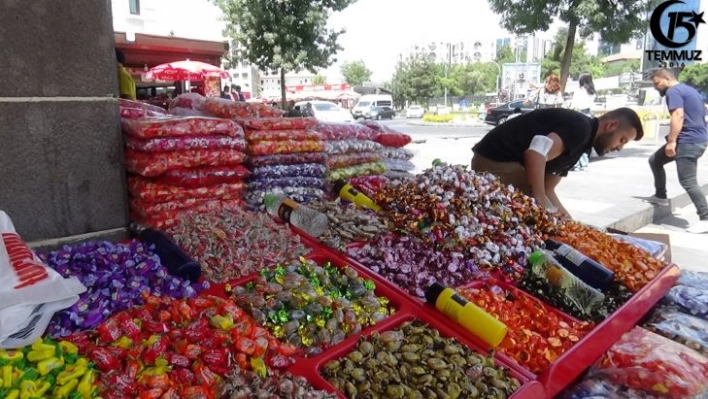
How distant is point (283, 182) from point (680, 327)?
5.92ft

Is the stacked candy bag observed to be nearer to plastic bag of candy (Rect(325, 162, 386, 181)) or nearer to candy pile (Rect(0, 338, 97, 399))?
plastic bag of candy (Rect(325, 162, 386, 181))

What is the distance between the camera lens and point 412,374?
51.0 inches

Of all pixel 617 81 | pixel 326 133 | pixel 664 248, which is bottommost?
pixel 664 248

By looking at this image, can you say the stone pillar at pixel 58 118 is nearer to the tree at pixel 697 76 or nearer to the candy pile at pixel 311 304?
the candy pile at pixel 311 304

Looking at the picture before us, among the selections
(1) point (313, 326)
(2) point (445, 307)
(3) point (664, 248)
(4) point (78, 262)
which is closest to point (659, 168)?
(3) point (664, 248)

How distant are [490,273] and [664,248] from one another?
4.66 feet

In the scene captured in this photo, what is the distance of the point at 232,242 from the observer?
1766 millimetres

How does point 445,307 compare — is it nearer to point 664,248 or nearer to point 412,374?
point 412,374

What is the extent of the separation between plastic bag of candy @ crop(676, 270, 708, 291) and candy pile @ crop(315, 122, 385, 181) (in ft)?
5.44

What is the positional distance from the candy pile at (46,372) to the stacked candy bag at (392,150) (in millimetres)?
2176

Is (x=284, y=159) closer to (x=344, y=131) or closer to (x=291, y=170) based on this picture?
(x=291, y=170)

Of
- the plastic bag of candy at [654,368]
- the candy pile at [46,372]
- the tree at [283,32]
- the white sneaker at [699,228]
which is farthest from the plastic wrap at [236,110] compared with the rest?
the tree at [283,32]

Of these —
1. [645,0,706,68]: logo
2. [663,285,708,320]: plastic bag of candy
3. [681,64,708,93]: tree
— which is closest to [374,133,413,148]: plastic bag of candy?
[663,285,708,320]: plastic bag of candy

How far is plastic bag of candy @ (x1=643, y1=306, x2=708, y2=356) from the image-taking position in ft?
6.11
